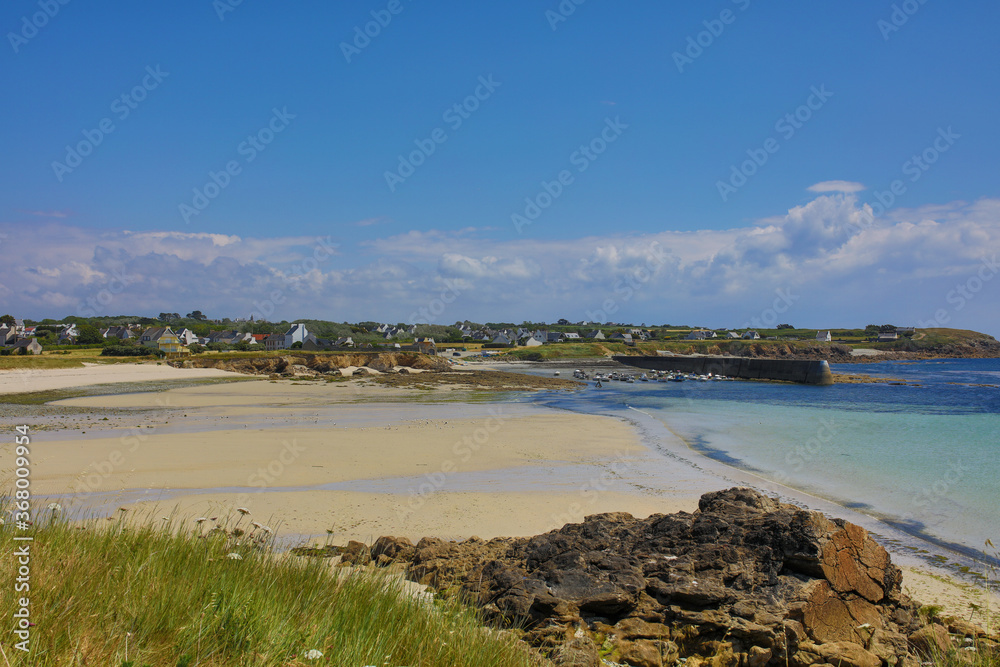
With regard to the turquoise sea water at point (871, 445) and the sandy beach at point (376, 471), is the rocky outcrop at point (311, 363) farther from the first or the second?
the turquoise sea water at point (871, 445)

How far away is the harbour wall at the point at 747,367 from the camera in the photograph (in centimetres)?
5853

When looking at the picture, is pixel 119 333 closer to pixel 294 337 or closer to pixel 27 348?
pixel 294 337

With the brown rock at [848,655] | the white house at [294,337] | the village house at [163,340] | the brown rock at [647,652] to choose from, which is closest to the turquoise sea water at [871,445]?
the brown rock at [848,655]

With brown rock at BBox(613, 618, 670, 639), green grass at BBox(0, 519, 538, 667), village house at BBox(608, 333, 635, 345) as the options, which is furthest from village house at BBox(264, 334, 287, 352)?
brown rock at BBox(613, 618, 670, 639)

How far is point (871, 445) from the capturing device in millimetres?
20172

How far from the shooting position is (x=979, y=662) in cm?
413

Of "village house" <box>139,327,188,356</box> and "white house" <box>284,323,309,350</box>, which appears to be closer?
"village house" <box>139,327,188,356</box>

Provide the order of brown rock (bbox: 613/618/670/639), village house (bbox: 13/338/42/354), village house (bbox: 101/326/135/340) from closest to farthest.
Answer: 1. brown rock (bbox: 613/618/670/639)
2. village house (bbox: 13/338/42/354)
3. village house (bbox: 101/326/135/340)

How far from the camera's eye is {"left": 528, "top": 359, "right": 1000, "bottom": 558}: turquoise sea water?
12.0 metres

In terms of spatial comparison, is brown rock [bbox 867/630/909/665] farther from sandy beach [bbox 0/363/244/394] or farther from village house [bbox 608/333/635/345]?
village house [bbox 608/333/635/345]

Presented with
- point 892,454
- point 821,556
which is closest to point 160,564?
point 821,556

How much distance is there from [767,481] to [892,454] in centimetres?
696

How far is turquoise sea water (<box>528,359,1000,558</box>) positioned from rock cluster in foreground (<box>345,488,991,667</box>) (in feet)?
17.5

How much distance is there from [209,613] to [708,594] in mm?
4719
